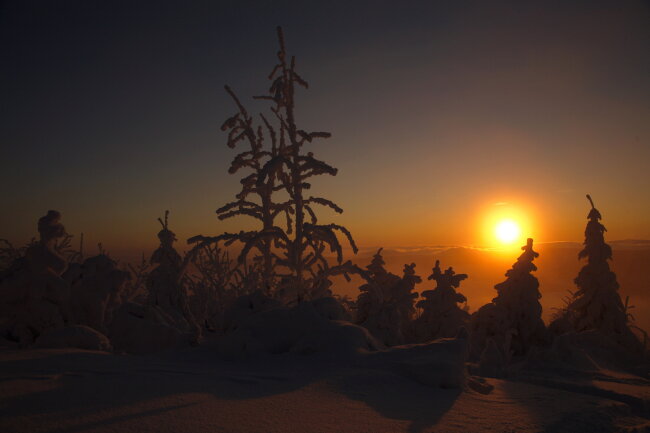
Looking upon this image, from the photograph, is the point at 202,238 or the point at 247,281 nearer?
the point at 202,238

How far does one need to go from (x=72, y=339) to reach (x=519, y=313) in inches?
552

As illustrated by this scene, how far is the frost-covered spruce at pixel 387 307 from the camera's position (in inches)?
376

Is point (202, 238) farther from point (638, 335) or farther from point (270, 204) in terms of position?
point (638, 335)

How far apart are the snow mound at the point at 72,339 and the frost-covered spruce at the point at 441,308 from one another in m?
11.2

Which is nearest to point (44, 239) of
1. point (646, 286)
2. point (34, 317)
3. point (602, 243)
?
point (34, 317)

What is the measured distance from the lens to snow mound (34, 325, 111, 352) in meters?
5.89

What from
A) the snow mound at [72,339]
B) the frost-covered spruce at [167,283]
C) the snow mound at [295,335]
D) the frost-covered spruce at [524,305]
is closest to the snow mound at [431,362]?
the snow mound at [295,335]

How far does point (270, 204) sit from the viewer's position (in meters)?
9.29

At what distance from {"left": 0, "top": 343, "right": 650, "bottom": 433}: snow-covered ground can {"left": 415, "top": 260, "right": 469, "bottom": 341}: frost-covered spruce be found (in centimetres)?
865

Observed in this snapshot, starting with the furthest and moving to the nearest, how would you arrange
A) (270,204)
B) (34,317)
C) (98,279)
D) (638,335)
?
(638,335) → (270,204) → (98,279) → (34,317)

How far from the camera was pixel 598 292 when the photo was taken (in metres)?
13.4

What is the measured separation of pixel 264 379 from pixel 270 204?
5.48 metres

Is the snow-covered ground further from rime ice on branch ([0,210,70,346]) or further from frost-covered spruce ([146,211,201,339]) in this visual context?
frost-covered spruce ([146,211,201,339])

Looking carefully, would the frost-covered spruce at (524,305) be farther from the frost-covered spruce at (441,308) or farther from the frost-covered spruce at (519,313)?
the frost-covered spruce at (441,308)
